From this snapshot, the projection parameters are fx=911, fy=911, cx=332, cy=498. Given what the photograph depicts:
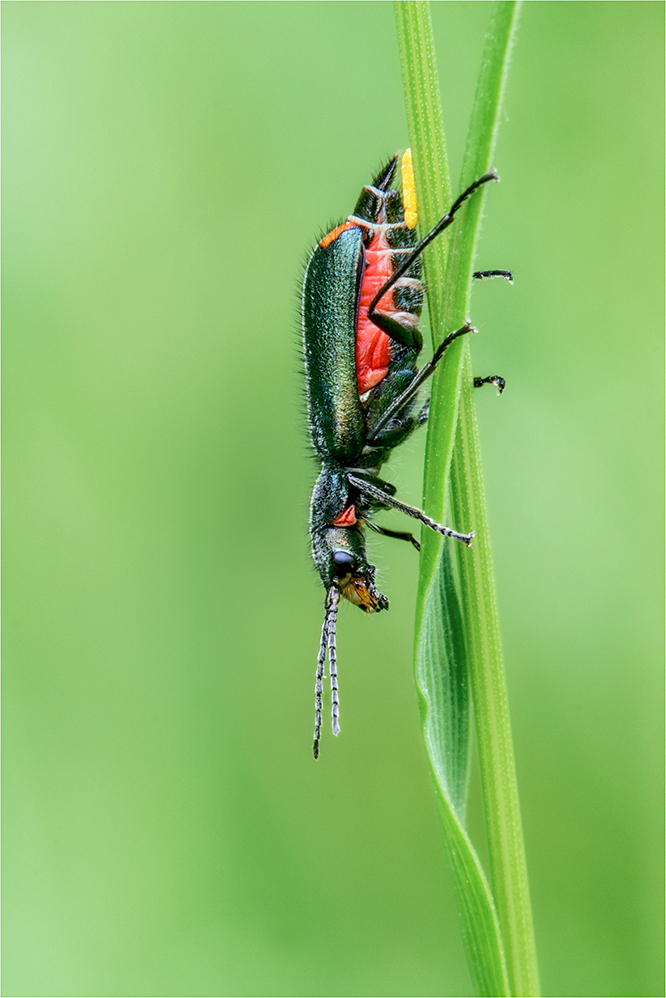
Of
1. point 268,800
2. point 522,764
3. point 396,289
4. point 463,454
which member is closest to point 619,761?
point 522,764

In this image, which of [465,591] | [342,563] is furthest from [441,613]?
[342,563]

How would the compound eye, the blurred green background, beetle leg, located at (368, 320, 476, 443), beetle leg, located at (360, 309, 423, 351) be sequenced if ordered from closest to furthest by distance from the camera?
beetle leg, located at (368, 320, 476, 443) → beetle leg, located at (360, 309, 423, 351) → the compound eye → the blurred green background

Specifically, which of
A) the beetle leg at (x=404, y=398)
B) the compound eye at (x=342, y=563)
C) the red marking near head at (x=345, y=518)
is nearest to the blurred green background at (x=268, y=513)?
the beetle leg at (x=404, y=398)

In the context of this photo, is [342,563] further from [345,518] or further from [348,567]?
[345,518]

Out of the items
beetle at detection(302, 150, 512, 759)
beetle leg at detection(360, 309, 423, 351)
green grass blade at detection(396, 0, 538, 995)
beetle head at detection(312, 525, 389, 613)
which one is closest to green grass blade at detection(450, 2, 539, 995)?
green grass blade at detection(396, 0, 538, 995)

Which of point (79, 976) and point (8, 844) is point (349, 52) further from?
point (79, 976)

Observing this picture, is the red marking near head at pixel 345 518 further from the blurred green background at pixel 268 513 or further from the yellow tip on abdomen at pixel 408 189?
the yellow tip on abdomen at pixel 408 189

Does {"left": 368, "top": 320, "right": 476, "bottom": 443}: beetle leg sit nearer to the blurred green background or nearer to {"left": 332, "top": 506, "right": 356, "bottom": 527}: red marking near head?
{"left": 332, "top": 506, "right": 356, "bottom": 527}: red marking near head
